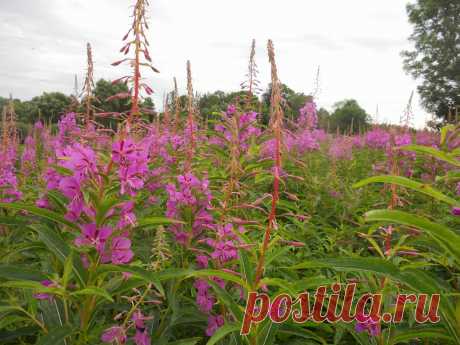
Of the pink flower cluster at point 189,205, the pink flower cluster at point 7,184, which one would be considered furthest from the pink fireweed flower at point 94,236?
the pink flower cluster at point 7,184

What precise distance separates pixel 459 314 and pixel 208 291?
3.97 feet

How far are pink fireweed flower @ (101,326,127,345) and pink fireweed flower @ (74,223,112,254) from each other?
1.17 ft

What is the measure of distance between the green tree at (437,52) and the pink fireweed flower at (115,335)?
35.1 meters

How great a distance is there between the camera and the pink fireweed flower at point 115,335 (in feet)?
5.27

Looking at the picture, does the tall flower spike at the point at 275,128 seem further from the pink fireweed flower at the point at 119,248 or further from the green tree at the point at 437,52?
the green tree at the point at 437,52

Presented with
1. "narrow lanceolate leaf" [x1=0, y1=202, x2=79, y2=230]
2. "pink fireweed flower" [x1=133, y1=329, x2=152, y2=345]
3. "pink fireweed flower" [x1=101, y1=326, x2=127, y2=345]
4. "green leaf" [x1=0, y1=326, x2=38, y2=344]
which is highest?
"narrow lanceolate leaf" [x1=0, y1=202, x2=79, y2=230]

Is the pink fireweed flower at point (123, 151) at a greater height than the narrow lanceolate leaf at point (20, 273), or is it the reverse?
the pink fireweed flower at point (123, 151)

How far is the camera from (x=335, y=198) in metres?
4.50

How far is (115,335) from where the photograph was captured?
1.64m

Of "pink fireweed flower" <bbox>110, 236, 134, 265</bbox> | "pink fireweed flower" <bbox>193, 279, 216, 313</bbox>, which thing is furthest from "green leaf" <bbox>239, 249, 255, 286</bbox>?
"pink fireweed flower" <bbox>110, 236, 134, 265</bbox>

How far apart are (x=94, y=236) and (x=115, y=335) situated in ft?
1.53

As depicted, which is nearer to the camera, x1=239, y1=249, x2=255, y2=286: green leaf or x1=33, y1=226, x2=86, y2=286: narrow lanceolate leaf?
x1=33, y1=226, x2=86, y2=286: narrow lanceolate leaf

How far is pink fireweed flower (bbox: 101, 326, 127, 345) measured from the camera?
1605 mm

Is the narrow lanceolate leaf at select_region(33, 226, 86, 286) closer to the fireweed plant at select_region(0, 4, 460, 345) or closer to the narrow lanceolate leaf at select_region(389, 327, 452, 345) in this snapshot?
the fireweed plant at select_region(0, 4, 460, 345)
